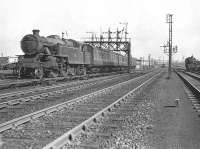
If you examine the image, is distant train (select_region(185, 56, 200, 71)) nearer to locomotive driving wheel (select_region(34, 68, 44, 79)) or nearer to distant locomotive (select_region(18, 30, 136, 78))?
distant locomotive (select_region(18, 30, 136, 78))

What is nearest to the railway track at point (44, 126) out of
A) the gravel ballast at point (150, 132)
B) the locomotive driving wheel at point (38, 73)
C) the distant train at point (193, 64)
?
the gravel ballast at point (150, 132)

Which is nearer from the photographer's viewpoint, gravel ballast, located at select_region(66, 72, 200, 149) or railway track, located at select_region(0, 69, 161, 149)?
gravel ballast, located at select_region(66, 72, 200, 149)

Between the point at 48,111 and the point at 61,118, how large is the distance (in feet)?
2.88

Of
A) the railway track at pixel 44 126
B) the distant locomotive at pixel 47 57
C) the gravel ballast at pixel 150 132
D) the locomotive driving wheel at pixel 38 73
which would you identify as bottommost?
the gravel ballast at pixel 150 132

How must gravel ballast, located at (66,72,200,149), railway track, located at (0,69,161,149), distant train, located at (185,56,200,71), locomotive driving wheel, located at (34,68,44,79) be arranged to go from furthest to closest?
1. distant train, located at (185,56,200,71)
2. locomotive driving wheel, located at (34,68,44,79)
3. railway track, located at (0,69,161,149)
4. gravel ballast, located at (66,72,200,149)

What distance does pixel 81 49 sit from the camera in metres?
30.2

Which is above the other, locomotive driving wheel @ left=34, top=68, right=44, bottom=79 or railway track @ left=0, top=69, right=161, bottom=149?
locomotive driving wheel @ left=34, top=68, right=44, bottom=79

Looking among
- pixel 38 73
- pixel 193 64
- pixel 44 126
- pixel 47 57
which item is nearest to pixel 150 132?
pixel 44 126

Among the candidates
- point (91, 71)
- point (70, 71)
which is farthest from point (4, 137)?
point (91, 71)

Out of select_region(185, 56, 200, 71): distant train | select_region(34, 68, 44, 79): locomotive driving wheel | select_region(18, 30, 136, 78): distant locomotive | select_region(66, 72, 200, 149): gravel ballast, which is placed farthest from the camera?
select_region(185, 56, 200, 71): distant train

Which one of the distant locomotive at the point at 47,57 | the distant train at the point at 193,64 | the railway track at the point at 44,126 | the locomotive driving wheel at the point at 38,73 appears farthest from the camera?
the distant train at the point at 193,64

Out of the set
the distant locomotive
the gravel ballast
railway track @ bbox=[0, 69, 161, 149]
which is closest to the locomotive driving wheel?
the distant locomotive

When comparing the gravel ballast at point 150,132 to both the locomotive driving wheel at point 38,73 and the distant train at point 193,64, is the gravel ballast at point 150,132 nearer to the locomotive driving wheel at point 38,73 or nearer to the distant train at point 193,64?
the locomotive driving wheel at point 38,73

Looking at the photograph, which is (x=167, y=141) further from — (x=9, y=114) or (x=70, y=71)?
(x=70, y=71)
